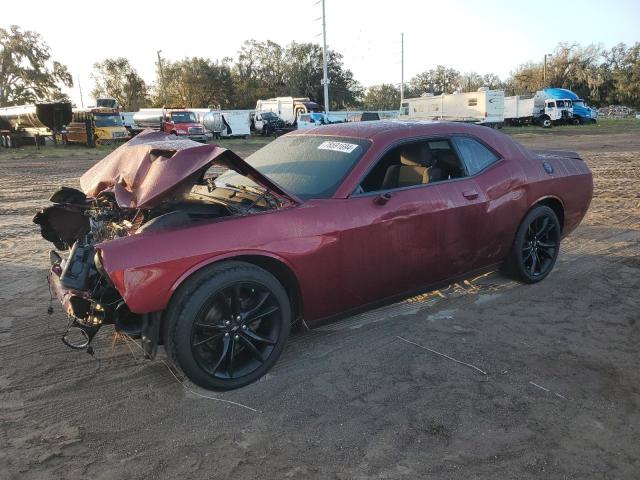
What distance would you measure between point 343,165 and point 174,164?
1207mm

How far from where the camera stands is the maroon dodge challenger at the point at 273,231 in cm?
289

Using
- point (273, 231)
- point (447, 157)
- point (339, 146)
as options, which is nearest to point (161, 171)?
point (273, 231)

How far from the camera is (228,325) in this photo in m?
3.05

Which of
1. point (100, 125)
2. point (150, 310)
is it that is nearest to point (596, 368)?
point (150, 310)

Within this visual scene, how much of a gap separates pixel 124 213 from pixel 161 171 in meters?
0.66

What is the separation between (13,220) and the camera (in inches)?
322

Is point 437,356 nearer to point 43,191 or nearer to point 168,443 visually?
point 168,443

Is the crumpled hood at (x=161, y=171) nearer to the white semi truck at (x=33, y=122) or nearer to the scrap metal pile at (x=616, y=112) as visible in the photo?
the white semi truck at (x=33, y=122)

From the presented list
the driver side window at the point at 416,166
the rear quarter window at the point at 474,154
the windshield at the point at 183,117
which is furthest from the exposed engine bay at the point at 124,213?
the windshield at the point at 183,117

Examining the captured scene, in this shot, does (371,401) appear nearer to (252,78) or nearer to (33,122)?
(33,122)

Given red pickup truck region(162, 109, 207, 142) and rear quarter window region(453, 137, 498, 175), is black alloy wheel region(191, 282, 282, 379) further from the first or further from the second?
red pickup truck region(162, 109, 207, 142)

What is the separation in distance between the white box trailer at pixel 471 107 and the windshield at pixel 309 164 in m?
30.3

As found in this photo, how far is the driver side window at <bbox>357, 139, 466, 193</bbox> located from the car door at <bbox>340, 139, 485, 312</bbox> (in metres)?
0.10

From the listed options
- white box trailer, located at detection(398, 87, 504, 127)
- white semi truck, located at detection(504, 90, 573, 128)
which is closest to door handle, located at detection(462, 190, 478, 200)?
white box trailer, located at detection(398, 87, 504, 127)
